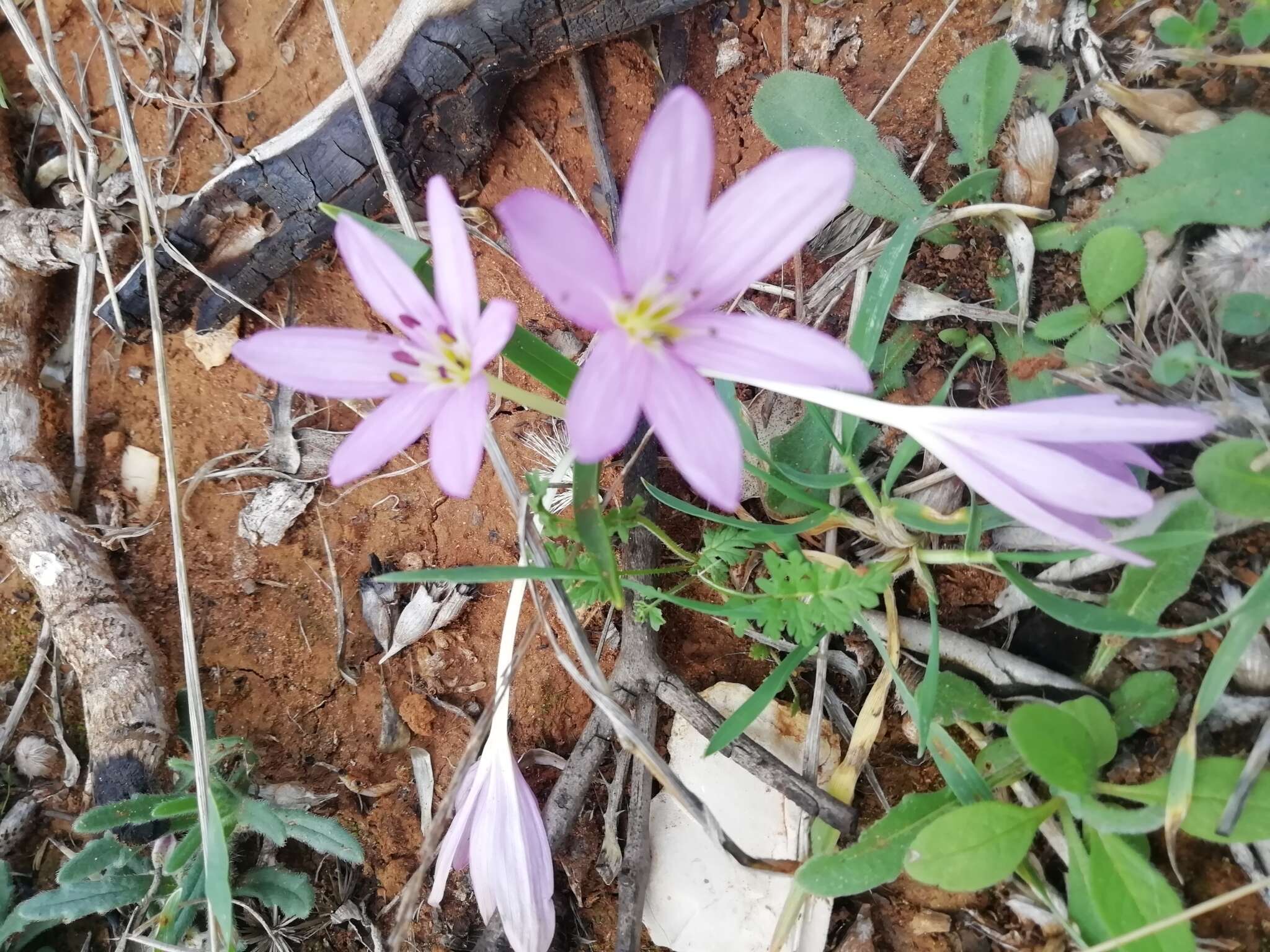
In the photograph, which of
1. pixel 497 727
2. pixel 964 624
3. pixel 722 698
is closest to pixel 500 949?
pixel 497 727

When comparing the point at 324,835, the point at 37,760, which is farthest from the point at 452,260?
the point at 37,760

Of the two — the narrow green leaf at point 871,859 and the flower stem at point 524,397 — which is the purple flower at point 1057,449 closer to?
the flower stem at point 524,397

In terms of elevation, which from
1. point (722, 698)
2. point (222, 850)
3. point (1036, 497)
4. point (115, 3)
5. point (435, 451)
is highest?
point (115, 3)

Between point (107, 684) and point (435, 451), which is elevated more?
point (435, 451)

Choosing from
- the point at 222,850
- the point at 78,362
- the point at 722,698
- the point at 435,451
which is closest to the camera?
the point at 435,451

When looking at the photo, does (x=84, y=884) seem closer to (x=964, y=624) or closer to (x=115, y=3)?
(x=964, y=624)

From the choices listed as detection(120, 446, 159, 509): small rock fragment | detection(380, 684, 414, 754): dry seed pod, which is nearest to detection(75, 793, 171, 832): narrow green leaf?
detection(380, 684, 414, 754): dry seed pod

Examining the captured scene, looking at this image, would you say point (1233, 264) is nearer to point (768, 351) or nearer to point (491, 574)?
A: point (768, 351)

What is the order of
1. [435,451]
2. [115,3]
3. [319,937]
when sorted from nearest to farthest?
[435,451], [319,937], [115,3]
